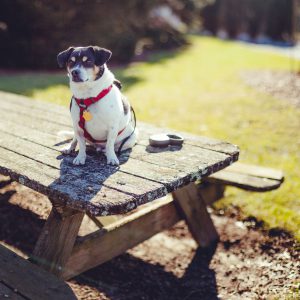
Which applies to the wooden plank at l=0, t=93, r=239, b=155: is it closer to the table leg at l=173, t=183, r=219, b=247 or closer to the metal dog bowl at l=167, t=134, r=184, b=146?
the metal dog bowl at l=167, t=134, r=184, b=146

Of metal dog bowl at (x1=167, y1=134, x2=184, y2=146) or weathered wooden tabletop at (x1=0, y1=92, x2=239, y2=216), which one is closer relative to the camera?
weathered wooden tabletop at (x1=0, y1=92, x2=239, y2=216)

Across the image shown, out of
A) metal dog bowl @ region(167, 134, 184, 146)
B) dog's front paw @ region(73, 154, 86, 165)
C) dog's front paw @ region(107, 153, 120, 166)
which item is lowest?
dog's front paw @ region(73, 154, 86, 165)

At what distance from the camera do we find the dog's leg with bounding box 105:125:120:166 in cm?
270

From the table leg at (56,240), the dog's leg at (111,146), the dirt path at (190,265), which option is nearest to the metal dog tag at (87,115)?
the dog's leg at (111,146)

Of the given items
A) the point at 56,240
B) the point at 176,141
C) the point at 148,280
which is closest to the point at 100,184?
the point at 56,240

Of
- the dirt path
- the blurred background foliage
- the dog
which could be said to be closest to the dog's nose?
the dog

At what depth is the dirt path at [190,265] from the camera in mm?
3184

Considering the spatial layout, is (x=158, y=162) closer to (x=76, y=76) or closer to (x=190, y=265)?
(x=76, y=76)

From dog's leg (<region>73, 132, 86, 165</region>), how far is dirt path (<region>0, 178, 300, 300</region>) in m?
1.01

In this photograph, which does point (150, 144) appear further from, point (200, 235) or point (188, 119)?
point (188, 119)

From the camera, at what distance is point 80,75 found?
8.21ft

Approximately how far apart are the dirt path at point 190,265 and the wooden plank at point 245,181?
0.59 m

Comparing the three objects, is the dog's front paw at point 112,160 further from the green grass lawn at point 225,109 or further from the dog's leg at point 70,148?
the green grass lawn at point 225,109

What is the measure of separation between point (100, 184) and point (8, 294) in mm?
697
